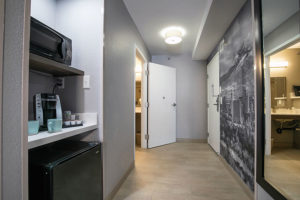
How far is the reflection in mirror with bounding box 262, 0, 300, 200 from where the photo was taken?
95 cm

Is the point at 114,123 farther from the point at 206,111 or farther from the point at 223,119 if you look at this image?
the point at 206,111

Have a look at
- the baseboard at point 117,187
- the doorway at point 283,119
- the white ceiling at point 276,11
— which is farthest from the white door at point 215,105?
the baseboard at point 117,187

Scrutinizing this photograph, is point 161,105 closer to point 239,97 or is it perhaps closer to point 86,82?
point 239,97

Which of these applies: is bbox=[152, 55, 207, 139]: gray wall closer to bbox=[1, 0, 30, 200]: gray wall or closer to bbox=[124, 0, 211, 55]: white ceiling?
bbox=[124, 0, 211, 55]: white ceiling

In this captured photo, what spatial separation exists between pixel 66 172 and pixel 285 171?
5.02 feet

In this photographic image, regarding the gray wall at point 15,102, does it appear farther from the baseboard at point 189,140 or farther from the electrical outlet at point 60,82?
the baseboard at point 189,140

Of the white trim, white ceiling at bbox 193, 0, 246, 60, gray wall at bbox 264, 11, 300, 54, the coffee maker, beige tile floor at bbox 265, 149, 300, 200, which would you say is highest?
white ceiling at bbox 193, 0, 246, 60

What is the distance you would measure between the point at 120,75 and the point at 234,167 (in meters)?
1.93

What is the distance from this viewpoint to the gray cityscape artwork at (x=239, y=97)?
1.49 metres

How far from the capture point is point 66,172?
0.87 metres

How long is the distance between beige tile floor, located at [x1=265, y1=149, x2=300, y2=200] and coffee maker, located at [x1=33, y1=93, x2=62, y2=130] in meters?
1.75

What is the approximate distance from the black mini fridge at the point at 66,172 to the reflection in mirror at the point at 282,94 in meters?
1.40

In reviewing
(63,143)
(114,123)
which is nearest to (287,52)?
(114,123)

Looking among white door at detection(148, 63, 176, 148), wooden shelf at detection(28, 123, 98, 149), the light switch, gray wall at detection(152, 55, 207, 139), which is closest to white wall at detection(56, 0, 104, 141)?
the light switch
